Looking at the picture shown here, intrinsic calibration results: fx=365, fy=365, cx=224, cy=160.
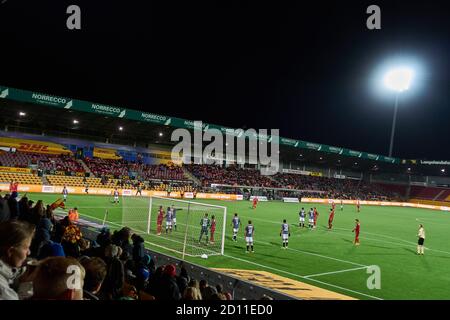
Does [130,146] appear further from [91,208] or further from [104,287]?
[104,287]

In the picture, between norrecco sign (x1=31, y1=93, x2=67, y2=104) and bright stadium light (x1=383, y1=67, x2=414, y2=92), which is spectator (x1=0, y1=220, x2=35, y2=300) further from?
bright stadium light (x1=383, y1=67, x2=414, y2=92)

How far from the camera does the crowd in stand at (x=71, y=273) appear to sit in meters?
2.48

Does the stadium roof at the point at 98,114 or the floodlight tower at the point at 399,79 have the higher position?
the floodlight tower at the point at 399,79

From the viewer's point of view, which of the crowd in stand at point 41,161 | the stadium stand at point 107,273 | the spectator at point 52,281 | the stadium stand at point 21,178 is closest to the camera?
the spectator at point 52,281

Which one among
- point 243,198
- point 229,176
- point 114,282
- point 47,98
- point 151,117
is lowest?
point 243,198

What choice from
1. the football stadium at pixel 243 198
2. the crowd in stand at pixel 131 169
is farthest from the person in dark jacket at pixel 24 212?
the crowd in stand at pixel 131 169

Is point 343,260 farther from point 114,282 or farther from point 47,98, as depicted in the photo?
point 47,98

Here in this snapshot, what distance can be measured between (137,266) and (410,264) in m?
15.7

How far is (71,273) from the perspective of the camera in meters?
2.57

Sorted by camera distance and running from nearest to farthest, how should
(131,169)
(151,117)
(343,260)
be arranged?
(343,260)
(151,117)
(131,169)

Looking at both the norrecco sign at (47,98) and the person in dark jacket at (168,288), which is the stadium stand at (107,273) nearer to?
the person in dark jacket at (168,288)

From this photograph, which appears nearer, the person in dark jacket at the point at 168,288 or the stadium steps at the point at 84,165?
the person in dark jacket at the point at 168,288

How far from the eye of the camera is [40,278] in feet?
8.06

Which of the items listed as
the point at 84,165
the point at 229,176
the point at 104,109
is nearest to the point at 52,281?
the point at 104,109
